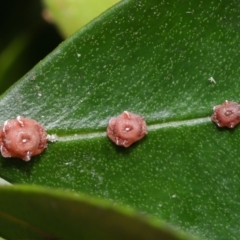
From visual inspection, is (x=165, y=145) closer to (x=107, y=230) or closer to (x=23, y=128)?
(x=23, y=128)

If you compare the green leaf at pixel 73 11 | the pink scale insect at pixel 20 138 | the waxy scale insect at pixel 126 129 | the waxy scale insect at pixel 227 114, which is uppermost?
the green leaf at pixel 73 11

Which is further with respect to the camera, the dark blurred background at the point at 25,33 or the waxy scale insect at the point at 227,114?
→ the dark blurred background at the point at 25,33

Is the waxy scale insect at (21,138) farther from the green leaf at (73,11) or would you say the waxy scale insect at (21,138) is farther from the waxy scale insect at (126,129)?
the green leaf at (73,11)

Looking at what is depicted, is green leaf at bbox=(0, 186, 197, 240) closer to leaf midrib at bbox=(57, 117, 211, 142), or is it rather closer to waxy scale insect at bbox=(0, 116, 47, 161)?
waxy scale insect at bbox=(0, 116, 47, 161)

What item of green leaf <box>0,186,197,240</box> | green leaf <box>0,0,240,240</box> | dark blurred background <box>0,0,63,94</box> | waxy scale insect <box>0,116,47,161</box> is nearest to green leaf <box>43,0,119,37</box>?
dark blurred background <box>0,0,63,94</box>

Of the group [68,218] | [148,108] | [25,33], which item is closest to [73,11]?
[25,33]

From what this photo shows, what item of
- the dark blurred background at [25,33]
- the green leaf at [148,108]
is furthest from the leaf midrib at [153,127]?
the dark blurred background at [25,33]
